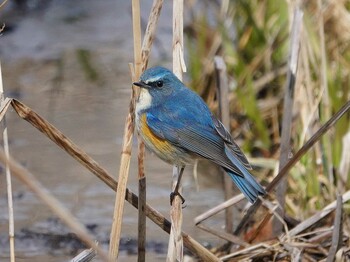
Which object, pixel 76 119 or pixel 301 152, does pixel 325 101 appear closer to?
pixel 301 152

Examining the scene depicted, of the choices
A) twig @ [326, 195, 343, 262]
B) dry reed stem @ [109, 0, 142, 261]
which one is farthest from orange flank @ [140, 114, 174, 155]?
twig @ [326, 195, 343, 262]

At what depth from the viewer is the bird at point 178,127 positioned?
4598 millimetres

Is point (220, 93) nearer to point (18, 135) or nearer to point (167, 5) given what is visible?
point (18, 135)

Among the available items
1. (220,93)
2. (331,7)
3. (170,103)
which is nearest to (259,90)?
(331,7)

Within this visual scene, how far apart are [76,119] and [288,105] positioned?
2.45 metres

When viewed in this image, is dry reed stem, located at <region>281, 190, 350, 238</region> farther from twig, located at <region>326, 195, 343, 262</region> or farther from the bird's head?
the bird's head

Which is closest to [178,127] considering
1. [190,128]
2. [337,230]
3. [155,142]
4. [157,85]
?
[190,128]

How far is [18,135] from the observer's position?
22.0ft

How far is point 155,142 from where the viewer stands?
470 centimetres

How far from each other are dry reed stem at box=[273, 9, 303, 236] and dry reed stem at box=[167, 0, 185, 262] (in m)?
0.64

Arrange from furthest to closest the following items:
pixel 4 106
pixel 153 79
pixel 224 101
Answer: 1. pixel 224 101
2. pixel 153 79
3. pixel 4 106

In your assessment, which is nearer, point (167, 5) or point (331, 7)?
point (331, 7)

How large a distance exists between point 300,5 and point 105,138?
216 cm

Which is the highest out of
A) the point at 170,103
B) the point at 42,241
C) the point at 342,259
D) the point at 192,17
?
the point at 192,17
